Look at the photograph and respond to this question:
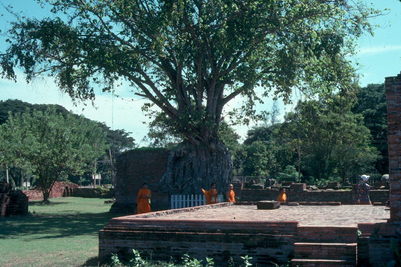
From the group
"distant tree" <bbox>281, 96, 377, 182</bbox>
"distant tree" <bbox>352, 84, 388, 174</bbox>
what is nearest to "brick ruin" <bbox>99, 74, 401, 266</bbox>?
"distant tree" <bbox>281, 96, 377, 182</bbox>

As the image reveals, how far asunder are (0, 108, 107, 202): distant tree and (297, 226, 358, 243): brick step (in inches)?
1028

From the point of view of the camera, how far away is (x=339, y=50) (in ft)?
64.0

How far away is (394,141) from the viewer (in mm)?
8109

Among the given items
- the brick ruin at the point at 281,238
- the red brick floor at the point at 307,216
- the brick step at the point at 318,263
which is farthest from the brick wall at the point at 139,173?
the brick step at the point at 318,263

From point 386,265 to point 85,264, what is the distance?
5.28m

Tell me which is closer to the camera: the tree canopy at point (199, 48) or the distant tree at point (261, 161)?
the tree canopy at point (199, 48)

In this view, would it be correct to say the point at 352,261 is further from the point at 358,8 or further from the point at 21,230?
the point at 358,8

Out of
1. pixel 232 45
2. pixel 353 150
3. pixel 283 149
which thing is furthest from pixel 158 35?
pixel 283 149

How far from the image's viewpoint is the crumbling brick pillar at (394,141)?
8008 millimetres

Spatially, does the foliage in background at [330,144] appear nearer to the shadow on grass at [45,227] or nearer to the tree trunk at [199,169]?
the tree trunk at [199,169]

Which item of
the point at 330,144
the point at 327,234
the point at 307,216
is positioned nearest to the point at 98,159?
the point at 330,144

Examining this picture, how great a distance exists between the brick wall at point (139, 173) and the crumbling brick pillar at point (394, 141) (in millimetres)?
19385

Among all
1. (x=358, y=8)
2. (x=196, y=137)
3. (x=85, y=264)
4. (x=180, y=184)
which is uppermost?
(x=358, y=8)

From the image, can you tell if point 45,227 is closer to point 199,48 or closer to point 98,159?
point 199,48
